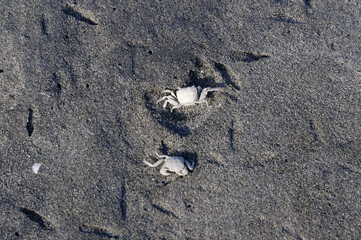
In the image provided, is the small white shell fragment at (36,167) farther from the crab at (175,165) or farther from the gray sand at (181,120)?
the crab at (175,165)

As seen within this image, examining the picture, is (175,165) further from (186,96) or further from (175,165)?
(186,96)

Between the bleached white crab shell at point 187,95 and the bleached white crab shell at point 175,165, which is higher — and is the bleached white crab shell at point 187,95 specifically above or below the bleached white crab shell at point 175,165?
above

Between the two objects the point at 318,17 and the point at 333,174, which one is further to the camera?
the point at 318,17

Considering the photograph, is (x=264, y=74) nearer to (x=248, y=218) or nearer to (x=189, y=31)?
(x=189, y=31)

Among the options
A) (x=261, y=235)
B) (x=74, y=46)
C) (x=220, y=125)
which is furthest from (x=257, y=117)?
(x=74, y=46)

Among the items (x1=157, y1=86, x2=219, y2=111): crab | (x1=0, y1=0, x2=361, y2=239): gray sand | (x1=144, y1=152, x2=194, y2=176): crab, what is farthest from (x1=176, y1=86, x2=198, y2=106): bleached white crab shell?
(x1=144, y1=152, x2=194, y2=176): crab

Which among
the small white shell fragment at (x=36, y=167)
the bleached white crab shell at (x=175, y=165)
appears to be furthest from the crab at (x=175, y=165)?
the small white shell fragment at (x=36, y=167)

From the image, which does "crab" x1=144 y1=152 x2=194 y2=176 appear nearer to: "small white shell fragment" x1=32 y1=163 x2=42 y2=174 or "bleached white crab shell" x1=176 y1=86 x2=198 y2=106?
"bleached white crab shell" x1=176 y1=86 x2=198 y2=106
